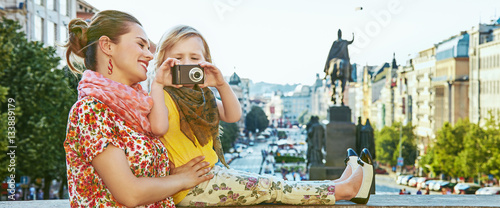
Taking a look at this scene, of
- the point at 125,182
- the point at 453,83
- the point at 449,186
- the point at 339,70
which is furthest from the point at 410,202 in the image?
the point at 453,83

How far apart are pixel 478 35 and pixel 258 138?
81.1 meters

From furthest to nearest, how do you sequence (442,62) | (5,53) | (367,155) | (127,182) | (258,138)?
(258,138), (442,62), (5,53), (367,155), (127,182)

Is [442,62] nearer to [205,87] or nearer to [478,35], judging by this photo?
[478,35]

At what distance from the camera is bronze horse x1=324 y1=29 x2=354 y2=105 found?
1902 centimetres

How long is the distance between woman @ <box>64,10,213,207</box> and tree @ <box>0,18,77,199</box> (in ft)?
56.0

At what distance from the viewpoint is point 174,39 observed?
155 inches

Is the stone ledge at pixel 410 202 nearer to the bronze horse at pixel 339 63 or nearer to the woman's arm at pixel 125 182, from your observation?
the woman's arm at pixel 125 182

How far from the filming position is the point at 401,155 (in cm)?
6003

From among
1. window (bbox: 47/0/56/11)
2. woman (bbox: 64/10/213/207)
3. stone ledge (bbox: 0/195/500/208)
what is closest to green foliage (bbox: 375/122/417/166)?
window (bbox: 47/0/56/11)

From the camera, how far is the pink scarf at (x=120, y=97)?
3.23 metres

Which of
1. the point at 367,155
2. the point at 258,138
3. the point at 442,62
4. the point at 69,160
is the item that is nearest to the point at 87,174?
the point at 69,160

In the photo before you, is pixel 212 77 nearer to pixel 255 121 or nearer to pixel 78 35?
pixel 78 35

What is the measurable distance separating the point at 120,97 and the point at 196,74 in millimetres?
515

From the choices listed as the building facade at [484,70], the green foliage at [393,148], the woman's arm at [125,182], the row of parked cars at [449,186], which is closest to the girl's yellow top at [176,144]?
the woman's arm at [125,182]
